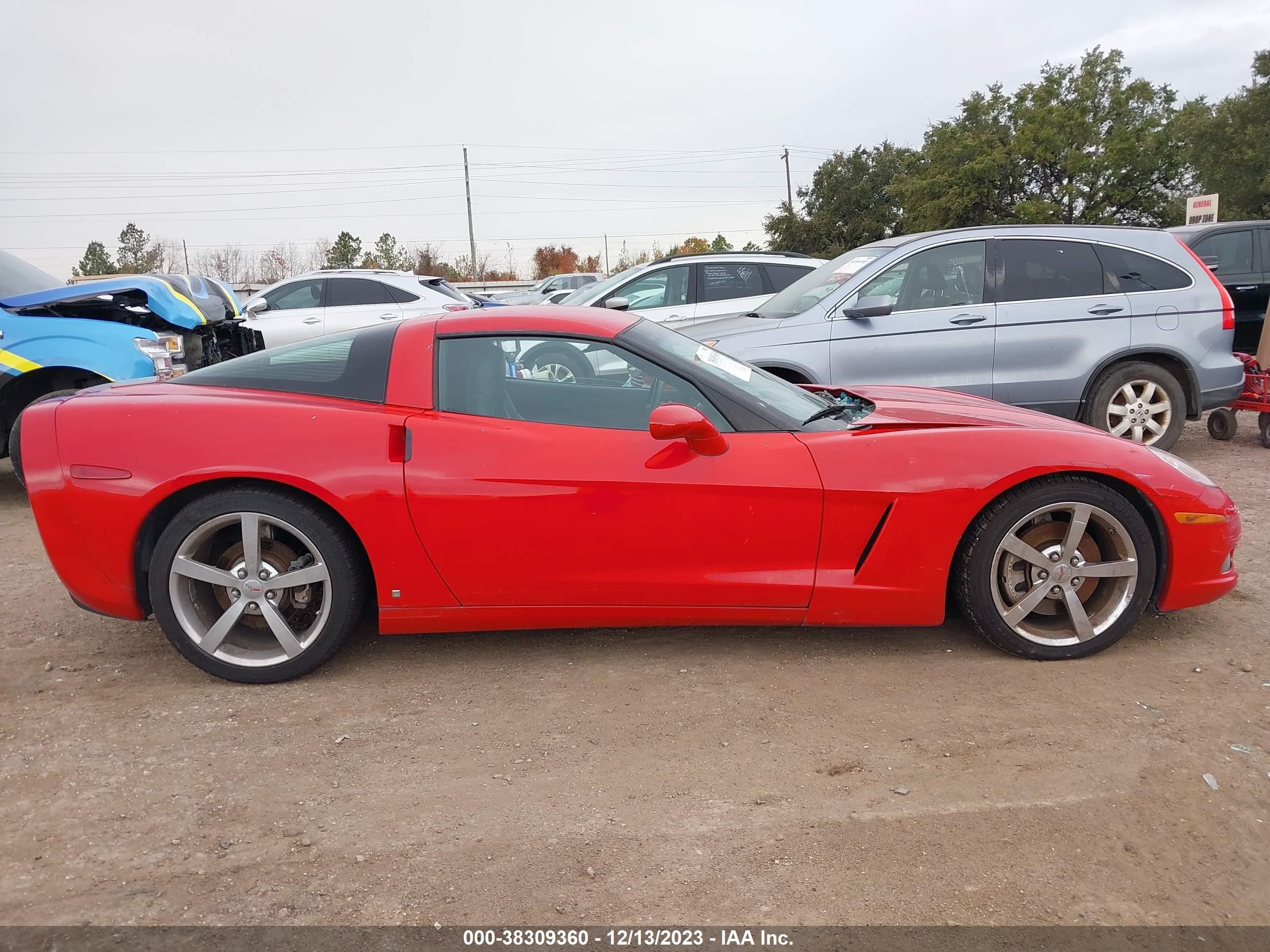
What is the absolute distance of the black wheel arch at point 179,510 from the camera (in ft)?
10.8

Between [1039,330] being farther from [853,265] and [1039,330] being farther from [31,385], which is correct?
[31,385]

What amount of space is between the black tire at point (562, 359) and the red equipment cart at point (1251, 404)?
5.70 metres

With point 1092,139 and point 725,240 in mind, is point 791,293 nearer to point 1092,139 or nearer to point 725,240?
point 1092,139

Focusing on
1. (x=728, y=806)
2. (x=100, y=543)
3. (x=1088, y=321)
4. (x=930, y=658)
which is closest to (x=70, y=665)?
(x=100, y=543)

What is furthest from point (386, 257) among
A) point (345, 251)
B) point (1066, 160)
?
point (1066, 160)

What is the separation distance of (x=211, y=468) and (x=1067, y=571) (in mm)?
3114

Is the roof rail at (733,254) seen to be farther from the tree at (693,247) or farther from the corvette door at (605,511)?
the tree at (693,247)

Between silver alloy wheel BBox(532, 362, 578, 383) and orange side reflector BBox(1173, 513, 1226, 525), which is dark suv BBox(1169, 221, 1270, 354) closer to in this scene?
orange side reflector BBox(1173, 513, 1226, 525)

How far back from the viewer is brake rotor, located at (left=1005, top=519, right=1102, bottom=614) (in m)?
3.39

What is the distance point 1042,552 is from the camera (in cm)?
338

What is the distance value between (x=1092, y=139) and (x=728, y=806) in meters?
37.6

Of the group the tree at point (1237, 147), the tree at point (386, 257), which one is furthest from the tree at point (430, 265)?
the tree at point (1237, 147)

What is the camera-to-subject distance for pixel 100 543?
10.8ft

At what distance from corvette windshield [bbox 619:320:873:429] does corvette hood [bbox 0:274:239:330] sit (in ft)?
14.4
